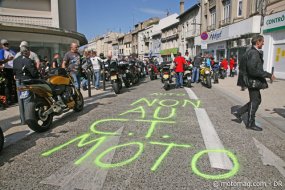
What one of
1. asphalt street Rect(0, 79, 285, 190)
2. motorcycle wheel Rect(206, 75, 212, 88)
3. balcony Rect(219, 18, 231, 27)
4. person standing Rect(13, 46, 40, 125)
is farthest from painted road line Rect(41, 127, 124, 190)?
balcony Rect(219, 18, 231, 27)

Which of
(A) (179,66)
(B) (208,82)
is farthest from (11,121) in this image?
(B) (208,82)

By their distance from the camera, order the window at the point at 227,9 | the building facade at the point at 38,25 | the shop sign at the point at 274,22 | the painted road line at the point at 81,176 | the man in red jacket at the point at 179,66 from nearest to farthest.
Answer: the painted road line at the point at 81,176 < the man in red jacket at the point at 179,66 < the shop sign at the point at 274,22 < the building facade at the point at 38,25 < the window at the point at 227,9

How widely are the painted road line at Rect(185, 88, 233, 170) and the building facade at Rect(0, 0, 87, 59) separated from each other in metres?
13.5

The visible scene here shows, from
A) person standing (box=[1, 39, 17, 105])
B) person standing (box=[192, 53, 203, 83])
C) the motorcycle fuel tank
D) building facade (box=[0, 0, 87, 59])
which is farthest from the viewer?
building facade (box=[0, 0, 87, 59])

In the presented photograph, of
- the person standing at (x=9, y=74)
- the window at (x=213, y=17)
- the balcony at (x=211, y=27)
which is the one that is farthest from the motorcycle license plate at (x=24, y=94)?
the window at (x=213, y=17)

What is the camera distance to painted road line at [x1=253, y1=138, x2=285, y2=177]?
320 cm

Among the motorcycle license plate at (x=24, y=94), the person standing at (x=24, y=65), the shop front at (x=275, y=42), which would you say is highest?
the shop front at (x=275, y=42)

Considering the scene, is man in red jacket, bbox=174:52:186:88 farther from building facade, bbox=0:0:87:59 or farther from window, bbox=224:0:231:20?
window, bbox=224:0:231:20

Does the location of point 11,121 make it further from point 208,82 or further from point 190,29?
point 190,29

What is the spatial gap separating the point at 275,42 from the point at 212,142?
14.5 metres

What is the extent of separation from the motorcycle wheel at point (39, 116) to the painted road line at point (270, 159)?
382cm

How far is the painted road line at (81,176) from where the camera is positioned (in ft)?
9.01

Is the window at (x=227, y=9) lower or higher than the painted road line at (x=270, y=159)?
higher

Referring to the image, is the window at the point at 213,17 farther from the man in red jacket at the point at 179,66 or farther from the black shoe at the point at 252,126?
the black shoe at the point at 252,126
